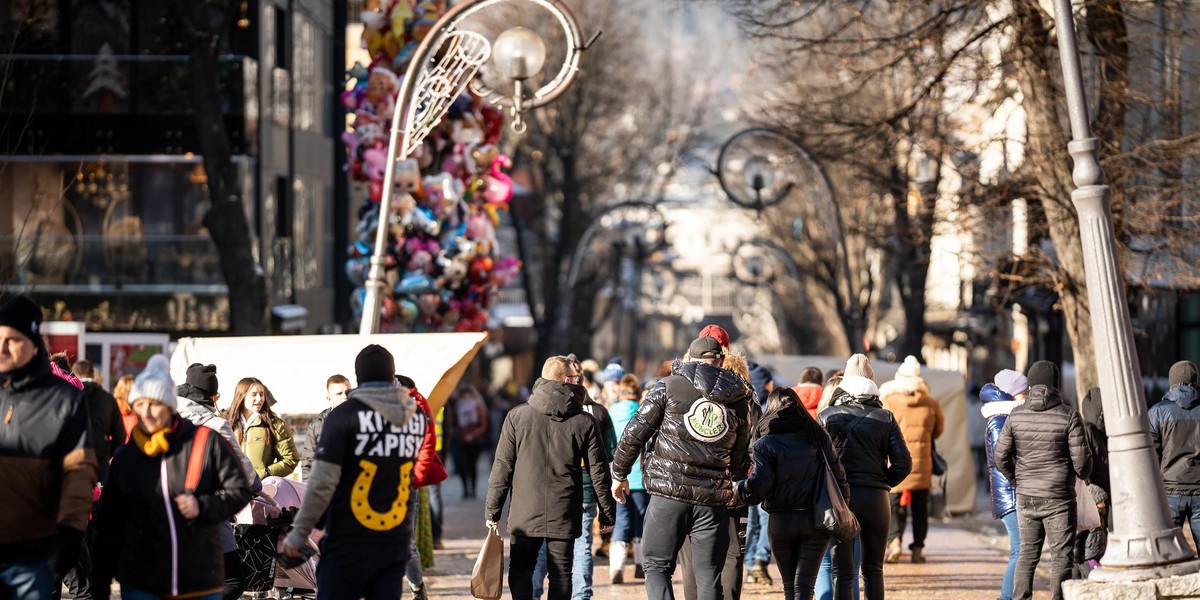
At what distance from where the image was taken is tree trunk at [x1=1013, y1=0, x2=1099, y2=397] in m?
17.6

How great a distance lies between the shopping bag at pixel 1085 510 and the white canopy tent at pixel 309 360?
474cm

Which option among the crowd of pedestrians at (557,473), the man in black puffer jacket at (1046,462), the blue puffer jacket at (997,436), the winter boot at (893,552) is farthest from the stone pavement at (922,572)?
the man in black puffer jacket at (1046,462)

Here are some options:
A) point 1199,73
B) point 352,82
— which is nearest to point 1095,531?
point 1199,73

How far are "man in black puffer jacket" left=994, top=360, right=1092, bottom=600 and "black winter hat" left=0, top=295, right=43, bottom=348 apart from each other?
6.12 meters

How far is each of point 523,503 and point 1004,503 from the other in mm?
3660

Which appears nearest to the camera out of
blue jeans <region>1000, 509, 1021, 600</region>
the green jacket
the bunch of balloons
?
the green jacket

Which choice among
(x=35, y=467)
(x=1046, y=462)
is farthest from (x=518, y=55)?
(x=35, y=467)

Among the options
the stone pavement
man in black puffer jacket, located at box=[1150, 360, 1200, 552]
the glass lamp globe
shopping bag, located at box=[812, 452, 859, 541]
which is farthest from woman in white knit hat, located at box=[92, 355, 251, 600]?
the glass lamp globe

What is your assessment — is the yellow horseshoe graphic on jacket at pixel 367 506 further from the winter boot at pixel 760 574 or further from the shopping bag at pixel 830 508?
the winter boot at pixel 760 574

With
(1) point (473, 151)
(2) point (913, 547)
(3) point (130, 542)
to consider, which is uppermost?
(1) point (473, 151)

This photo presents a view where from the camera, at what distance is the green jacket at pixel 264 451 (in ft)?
35.4

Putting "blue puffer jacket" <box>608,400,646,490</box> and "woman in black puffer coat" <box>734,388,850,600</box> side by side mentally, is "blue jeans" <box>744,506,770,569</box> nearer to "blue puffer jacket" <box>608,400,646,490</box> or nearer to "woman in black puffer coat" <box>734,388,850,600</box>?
"blue puffer jacket" <box>608,400,646,490</box>

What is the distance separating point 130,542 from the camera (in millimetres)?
6996

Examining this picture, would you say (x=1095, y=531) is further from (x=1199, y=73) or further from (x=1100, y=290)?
(x=1199, y=73)
